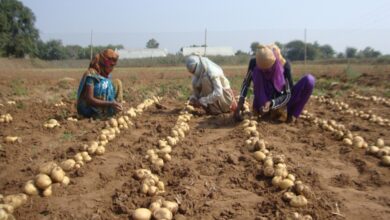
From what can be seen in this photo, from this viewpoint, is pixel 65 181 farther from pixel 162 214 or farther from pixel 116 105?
pixel 116 105

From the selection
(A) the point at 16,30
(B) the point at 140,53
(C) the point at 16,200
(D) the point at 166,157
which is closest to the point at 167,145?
(D) the point at 166,157

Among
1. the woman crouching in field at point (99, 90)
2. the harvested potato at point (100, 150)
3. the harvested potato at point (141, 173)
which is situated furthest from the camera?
the woman crouching in field at point (99, 90)

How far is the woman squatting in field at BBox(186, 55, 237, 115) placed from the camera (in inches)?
275

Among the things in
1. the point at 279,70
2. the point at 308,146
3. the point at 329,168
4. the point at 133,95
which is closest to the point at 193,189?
the point at 329,168

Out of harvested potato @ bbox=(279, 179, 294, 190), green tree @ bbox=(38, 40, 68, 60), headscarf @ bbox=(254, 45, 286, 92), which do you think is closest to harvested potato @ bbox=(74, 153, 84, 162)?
harvested potato @ bbox=(279, 179, 294, 190)

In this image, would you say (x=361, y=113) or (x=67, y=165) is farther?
(x=361, y=113)

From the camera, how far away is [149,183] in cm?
340

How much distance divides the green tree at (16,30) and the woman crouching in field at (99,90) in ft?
126

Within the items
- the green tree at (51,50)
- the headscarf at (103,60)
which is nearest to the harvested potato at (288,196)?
the headscarf at (103,60)

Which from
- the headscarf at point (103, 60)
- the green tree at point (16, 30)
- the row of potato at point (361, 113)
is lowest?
the row of potato at point (361, 113)

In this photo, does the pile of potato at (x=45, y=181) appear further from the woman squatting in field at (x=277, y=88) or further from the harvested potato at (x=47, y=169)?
the woman squatting in field at (x=277, y=88)

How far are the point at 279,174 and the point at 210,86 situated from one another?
3.75m

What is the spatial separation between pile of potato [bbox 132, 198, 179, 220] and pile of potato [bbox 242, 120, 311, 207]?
93cm

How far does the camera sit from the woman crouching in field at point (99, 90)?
250 inches
